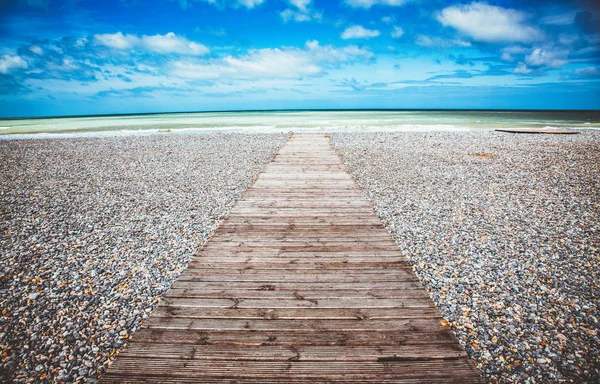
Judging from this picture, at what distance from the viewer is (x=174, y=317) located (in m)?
2.75

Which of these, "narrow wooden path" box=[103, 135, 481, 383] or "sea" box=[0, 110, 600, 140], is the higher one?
"sea" box=[0, 110, 600, 140]

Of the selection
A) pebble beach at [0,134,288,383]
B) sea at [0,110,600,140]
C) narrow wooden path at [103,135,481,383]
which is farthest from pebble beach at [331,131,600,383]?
sea at [0,110,600,140]

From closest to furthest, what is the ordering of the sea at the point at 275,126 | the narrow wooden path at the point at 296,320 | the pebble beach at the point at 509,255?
the narrow wooden path at the point at 296,320 < the pebble beach at the point at 509,255 < the sea at the point at 275,126

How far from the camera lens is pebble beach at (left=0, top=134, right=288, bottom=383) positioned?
8.40 feet

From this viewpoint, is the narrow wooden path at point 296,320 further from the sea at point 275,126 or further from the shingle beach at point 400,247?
the sea at point 275,126

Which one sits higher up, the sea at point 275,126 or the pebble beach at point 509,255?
the sea at point 275,126

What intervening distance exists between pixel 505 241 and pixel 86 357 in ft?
17.6

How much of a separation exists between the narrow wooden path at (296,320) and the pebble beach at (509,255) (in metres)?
0.41

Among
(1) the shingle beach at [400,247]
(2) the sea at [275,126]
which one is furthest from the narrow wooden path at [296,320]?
(2) the sea at [275,126]

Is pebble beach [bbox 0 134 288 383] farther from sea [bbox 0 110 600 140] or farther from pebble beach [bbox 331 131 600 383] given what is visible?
sea [bbox 0 110 600 140]

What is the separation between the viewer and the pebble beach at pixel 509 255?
248 cm

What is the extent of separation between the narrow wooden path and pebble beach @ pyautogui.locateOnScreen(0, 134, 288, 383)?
0.42 metres

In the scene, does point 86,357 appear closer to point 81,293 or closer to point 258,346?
point 81,293


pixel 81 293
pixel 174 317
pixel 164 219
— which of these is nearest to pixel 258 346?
pixel 174 317
